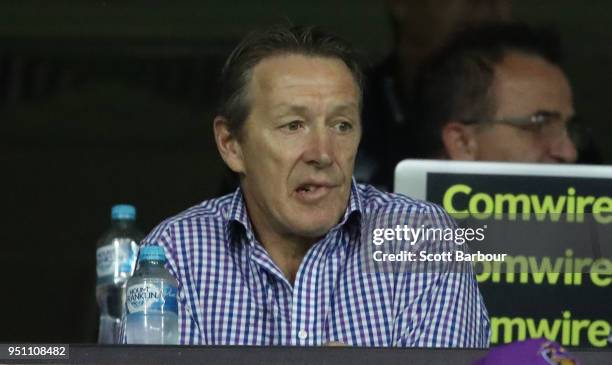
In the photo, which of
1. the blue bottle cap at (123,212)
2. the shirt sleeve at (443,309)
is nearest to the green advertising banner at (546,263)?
the shirt sleeve at (443,309)

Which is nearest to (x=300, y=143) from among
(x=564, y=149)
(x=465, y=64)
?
(x=564, y=149)

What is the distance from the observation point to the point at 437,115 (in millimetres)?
5988

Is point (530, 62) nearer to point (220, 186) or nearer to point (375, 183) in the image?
point (375, 183)

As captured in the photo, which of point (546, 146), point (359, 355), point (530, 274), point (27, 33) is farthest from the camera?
point (27, 33)

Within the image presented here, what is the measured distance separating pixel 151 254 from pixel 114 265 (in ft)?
2.79

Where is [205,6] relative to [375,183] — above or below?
above

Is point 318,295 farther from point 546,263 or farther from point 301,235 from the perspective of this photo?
point 546,263

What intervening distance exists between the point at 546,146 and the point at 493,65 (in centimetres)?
43

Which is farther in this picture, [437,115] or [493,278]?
[437,115]

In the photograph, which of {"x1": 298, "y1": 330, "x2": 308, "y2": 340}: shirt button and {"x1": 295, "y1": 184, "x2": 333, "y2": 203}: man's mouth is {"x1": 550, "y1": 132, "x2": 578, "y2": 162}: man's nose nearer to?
{"x1": 295, "y1": 184, "x2": 333, "y2": 203}: man's mouth

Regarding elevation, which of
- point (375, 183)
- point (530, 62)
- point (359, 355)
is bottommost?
point (359, 355)

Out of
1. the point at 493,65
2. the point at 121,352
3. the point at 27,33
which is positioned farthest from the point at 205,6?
the point at 121,352

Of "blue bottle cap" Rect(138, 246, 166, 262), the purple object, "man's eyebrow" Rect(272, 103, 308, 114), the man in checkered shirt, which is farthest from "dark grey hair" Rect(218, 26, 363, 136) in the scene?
the purple object

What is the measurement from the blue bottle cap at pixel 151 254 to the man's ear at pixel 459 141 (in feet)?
4.32
